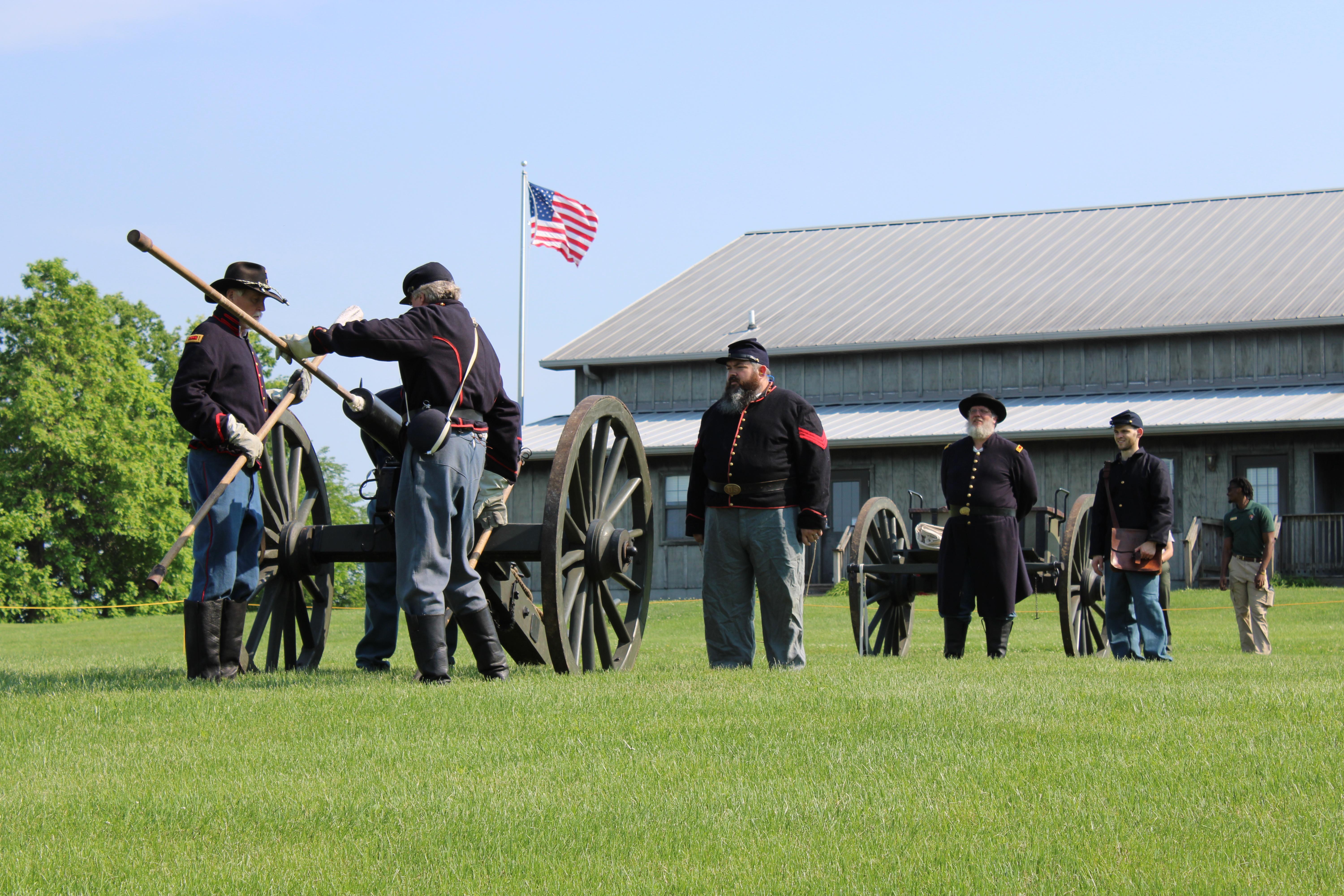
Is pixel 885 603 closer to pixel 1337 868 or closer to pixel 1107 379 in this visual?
pixel 1337 868

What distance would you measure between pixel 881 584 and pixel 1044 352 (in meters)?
15.3

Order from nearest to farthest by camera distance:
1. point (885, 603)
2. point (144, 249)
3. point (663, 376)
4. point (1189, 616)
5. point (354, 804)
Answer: point (354, 804) < point (144, 249) < point (885, 603) < point (1189, 616) < point (663, 376)

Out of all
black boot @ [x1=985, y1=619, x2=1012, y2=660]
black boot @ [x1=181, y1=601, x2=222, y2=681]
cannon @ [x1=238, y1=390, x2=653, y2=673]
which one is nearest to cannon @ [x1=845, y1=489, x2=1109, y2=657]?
black boot @ [x1=985, y1=619, x2=1012, y2=660]

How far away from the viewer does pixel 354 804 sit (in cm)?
378

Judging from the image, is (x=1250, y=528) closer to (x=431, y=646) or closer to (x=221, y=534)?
(x=431, y=646)

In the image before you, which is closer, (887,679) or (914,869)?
(914,869)

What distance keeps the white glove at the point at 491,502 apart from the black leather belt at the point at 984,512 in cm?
385

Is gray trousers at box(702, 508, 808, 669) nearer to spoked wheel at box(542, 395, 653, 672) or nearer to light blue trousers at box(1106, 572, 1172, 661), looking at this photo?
spoked wheel at box(542, 395, 653, 672)

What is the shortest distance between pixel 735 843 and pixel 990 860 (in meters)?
0.59

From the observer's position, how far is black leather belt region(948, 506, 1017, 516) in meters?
9.60

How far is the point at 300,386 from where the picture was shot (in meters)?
6.63

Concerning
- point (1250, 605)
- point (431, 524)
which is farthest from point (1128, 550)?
point (431, 524)

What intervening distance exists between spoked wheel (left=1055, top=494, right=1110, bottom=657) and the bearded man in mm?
3656

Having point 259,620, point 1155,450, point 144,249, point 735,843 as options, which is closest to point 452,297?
point 144,249
